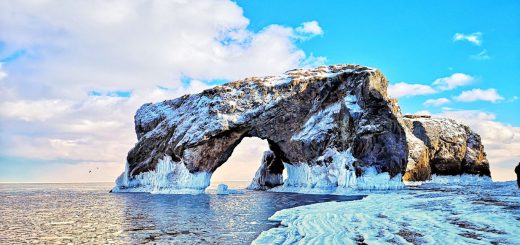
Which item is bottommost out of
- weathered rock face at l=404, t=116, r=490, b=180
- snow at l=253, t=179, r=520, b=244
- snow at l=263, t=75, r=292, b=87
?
snow at l=253, t=179, r=520, b=244

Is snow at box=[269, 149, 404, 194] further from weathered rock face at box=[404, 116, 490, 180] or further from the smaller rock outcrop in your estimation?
weathered rock face at box=[404, 116, 490, 180]

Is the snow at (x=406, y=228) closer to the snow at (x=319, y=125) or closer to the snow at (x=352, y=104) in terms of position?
the snow at (x=352, y=104)

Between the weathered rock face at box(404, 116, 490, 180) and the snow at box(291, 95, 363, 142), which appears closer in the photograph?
the snow at box(291, 95, 363, 142)

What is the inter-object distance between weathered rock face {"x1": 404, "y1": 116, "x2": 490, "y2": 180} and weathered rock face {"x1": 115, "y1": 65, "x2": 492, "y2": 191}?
1714 inches

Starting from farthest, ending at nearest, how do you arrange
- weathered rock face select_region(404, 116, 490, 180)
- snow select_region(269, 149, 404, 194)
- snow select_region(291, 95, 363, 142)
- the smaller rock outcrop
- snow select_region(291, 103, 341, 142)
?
weathered rock face select_region(404, 116, 490, 180)
the smaller rock outcrop
snow select_region(291, 103, 341, 142)
snow select_region(291, 95, 363, 142)
snow select_region(269, 149, 404, 194)

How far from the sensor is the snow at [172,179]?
6762 centimetres

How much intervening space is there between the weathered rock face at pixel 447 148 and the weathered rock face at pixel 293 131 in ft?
143

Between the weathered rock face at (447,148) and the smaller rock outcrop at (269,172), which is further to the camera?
the weathered rock face at (447,148)

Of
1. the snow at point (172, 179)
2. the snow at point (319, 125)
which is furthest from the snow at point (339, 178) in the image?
the snow at point (172, 179)

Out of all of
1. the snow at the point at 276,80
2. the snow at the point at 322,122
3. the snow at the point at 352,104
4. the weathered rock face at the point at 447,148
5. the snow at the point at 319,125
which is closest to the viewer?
the snow at the point at 352,104

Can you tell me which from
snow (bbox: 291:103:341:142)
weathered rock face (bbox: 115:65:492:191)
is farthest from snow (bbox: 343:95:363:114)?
snow (bbox: 291:103:341:142)

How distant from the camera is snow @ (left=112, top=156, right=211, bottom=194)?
6762 cm

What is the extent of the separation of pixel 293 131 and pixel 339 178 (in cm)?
1189

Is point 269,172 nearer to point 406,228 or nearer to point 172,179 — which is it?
point 172,179
